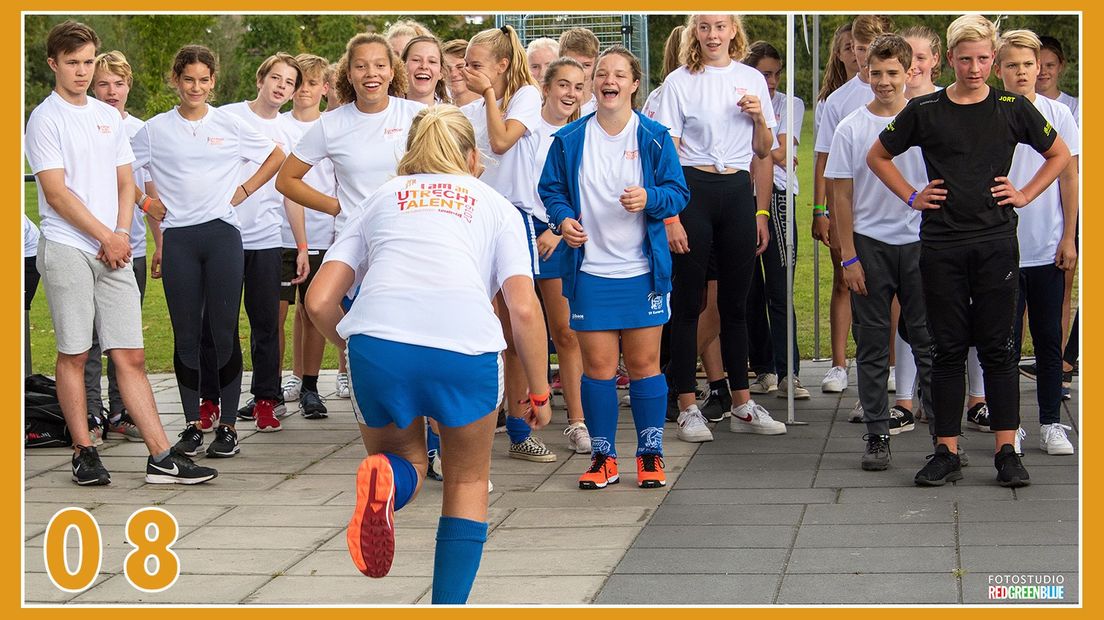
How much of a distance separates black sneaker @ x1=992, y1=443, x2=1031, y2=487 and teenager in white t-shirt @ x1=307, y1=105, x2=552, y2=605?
2.51 meters

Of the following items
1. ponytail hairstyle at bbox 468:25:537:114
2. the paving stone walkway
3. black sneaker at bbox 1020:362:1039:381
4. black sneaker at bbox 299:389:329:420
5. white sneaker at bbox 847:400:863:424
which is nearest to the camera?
the paving stone walkway

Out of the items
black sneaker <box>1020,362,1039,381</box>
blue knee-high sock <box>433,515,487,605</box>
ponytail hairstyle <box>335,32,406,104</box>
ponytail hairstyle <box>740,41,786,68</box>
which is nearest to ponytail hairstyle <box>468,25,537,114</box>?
ponytail hairstyle <box>335,32,406,104</box>

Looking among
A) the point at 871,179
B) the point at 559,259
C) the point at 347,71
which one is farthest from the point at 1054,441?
the point at 347,71

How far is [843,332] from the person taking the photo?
8.52m

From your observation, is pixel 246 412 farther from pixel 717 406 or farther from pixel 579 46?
pixel 579 46

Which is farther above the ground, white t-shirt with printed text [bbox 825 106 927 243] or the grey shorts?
white t-shirt with printed text [bbox 825 106 927 243]

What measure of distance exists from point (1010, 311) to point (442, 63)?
11.5 ft

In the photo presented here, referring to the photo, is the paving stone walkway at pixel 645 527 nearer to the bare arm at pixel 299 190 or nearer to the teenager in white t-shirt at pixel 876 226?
the teenager in white t-shirt at pixel 876 226

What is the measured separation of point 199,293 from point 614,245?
2387 mm

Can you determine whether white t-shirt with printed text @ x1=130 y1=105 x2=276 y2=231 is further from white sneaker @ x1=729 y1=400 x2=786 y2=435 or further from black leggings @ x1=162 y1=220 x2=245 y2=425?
white sneaker @ x1=729 y1=400 x2=786 y2=435

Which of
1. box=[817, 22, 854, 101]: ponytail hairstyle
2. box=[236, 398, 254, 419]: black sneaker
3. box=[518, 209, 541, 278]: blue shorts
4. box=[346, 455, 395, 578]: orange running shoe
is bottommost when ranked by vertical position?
box=[236, 398, 254, 419]: black sneaker

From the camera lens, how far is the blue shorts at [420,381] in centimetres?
401

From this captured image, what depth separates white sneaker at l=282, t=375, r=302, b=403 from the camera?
8.80m

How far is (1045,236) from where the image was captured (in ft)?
21.8
